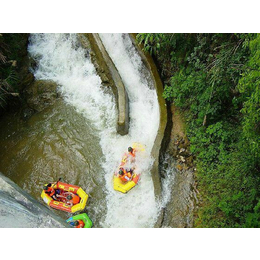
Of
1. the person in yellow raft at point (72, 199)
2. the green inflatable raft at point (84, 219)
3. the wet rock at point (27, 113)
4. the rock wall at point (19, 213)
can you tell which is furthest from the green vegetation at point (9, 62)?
the green inflatable raft at point (84, 219)

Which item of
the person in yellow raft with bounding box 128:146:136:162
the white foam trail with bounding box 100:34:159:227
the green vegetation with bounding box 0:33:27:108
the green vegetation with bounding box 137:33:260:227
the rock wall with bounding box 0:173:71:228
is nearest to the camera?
the rock wall with bounding box 0:173:71:228

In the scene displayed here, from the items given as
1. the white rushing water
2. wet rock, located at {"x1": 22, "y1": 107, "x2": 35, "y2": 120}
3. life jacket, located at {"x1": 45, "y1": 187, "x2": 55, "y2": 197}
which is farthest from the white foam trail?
wet rock, located at {"x1": 22, "y1": 107, "x2": 35, "y2": 120}

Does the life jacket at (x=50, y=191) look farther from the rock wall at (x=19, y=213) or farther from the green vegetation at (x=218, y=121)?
the green vegetation at (x=218, y=121)

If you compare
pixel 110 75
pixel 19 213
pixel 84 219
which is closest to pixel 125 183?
pixel 84 219

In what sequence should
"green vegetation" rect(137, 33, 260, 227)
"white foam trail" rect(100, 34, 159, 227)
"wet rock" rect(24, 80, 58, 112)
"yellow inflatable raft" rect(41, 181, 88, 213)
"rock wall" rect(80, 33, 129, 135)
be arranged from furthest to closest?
"wet rock" rect(24, 80, 58, 112) → "rock wall" rect(80, 33, 129, 135) → "yellow inflatable raft" rect(41, 181, 88, 213) → "white foam trail" rect(100, 34, 159, 227) → "green vegetation" rect(137, 33, 260, 227)

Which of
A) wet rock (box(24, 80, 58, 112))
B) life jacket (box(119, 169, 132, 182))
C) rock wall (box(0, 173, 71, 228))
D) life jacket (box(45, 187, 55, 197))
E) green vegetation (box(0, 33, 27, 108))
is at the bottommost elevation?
life jacket (box(119, 169, 132, 182))

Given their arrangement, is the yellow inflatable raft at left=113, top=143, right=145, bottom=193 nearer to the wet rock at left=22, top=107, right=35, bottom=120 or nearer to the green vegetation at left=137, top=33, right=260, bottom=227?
the green vegetation at left=137, top=33, right=260, bottom=227

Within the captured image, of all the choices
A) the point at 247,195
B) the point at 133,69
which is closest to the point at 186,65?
the point at 133,69
